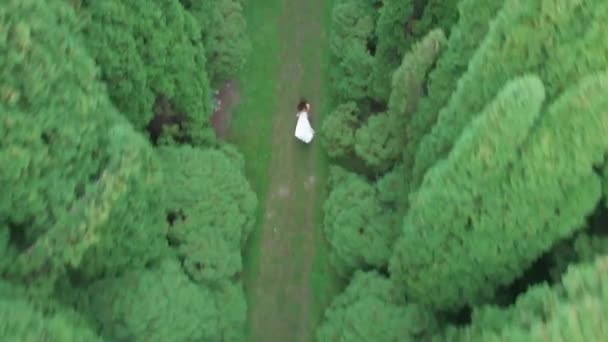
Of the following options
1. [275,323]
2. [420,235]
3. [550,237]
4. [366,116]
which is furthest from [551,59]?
[275,323]

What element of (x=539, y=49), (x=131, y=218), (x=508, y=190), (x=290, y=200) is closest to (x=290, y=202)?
(x=290, y=200)

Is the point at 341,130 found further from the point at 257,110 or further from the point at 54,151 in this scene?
the point at 54,151

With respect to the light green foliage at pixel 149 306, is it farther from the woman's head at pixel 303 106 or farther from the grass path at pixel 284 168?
the woman's head at pixel 303 106

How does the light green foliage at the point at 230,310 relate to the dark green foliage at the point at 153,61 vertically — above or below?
below

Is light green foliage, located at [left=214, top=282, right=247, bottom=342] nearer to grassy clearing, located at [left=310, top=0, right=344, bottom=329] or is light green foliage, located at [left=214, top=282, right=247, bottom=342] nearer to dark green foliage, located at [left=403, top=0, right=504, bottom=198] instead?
grassy clearing, located at [left=310, top=0, right=344, bottom=329]

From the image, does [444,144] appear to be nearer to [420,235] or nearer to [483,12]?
[420,235]

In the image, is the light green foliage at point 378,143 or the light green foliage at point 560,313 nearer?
the light green foliage at point 560,313

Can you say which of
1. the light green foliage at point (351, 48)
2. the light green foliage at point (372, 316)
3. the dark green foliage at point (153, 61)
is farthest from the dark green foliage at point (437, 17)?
the light green foliage at point (372, 316)
